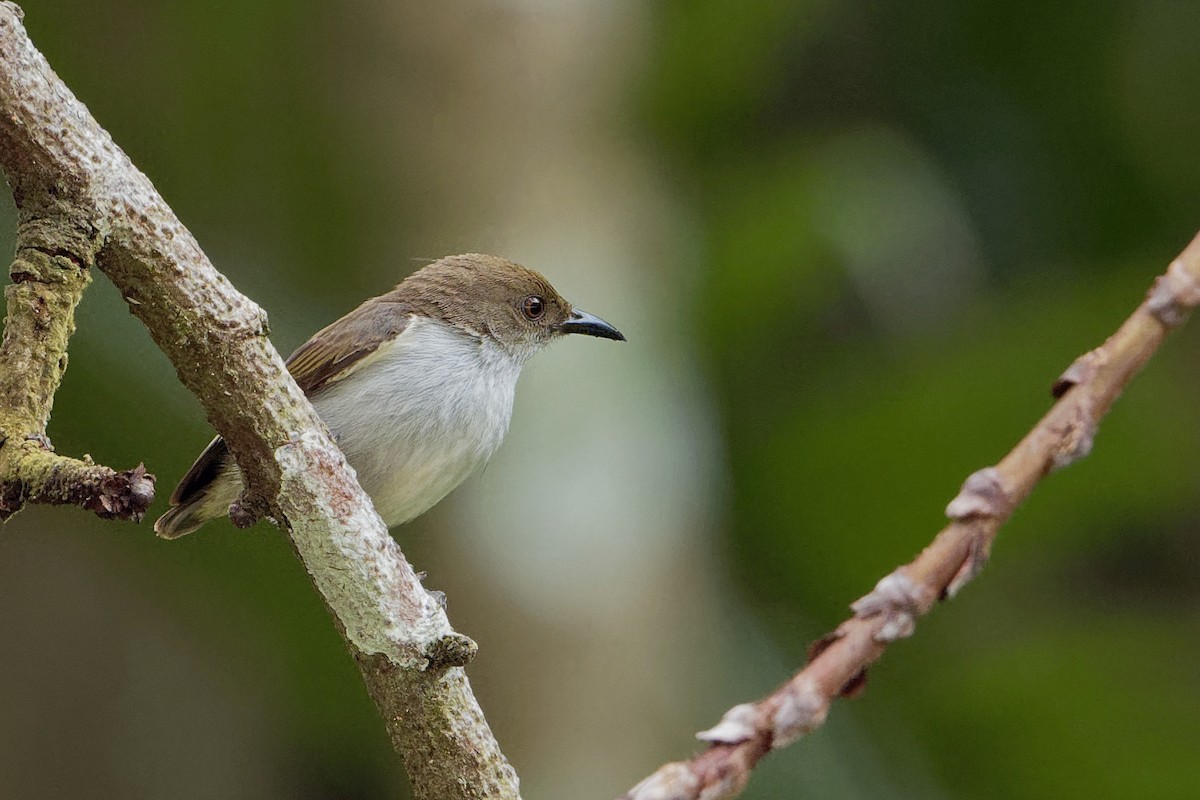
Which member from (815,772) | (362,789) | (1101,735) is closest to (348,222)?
(362,789)

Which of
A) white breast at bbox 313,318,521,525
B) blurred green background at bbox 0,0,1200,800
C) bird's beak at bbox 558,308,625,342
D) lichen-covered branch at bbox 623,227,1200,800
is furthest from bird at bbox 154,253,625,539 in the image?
lichen-covered branch at bbox 623,227,1200,800

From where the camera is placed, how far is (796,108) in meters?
6.58

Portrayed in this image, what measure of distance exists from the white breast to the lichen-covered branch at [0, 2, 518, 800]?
46.9 inches

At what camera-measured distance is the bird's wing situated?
347 centimetres

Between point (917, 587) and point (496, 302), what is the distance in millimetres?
2977

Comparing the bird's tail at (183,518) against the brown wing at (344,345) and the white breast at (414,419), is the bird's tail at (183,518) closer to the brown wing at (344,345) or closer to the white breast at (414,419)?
the brown wing at (344,345)

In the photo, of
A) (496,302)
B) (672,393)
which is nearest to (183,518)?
(496,302)

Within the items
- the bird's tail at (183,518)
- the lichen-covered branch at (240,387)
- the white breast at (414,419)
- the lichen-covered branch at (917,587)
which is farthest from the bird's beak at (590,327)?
the lichen-covered branch at (917,587)

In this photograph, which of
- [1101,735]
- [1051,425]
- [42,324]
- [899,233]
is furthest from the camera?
[899,233]

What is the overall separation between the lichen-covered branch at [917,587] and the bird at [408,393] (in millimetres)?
2096

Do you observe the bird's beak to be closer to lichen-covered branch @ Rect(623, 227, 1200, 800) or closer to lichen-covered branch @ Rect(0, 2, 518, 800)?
lichen-covered branch @ Rect(0, 2, 518, 800)

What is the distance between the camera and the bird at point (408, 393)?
10.7 feet

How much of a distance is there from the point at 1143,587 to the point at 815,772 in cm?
142

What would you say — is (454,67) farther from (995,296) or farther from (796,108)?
(995,296)
